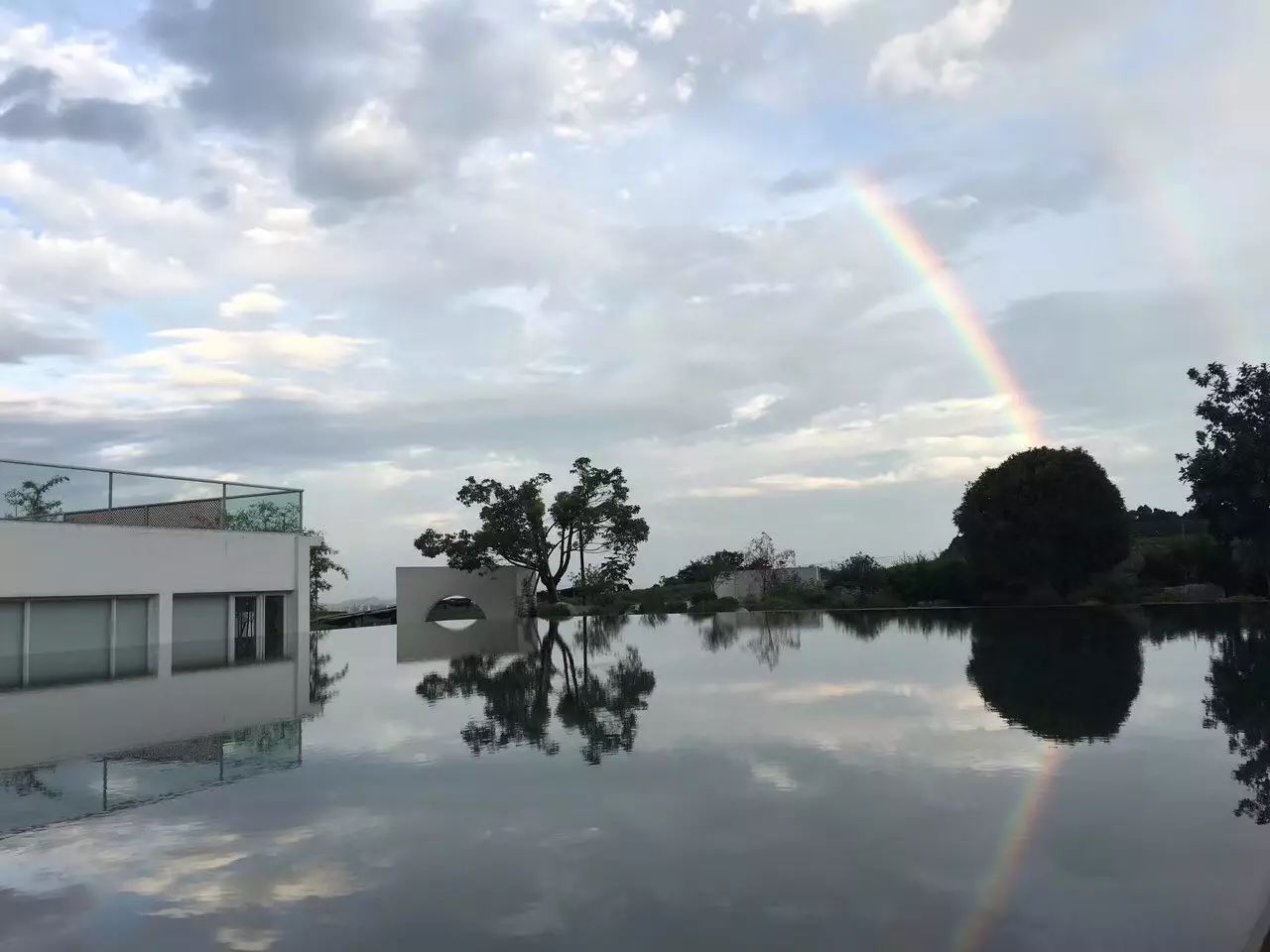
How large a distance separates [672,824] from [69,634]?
55.6 feet

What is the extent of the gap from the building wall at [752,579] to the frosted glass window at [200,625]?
2165 centimetres

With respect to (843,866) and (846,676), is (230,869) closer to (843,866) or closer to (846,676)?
(843,866)

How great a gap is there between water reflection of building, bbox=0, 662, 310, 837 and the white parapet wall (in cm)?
215

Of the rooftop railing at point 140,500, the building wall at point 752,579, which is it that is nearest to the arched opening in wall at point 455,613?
the building wall at point 752,579

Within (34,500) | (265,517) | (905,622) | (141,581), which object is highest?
(34,500)

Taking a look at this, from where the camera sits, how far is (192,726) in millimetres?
9703

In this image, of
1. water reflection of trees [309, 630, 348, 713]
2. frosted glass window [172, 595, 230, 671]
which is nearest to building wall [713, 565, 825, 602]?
water reflection of trees [309, 630, 348, 713]

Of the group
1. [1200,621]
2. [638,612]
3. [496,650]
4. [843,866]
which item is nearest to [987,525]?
[1200,621]

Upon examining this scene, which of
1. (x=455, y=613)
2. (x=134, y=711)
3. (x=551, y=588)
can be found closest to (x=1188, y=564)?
(x=551, y=588)

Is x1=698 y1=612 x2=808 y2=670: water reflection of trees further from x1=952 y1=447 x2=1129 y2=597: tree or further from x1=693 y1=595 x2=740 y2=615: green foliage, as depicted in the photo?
x1=952 y1=447 x2=1129 y2=597: tree

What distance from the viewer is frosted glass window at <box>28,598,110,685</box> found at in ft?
56.6

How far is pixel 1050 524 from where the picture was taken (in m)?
32.2

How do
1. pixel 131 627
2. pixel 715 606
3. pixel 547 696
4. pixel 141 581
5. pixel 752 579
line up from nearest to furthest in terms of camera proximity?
pixel 547 696 < pixel 141 581 < pixel 131 627 < pixel 715 606 < pixel 752 579

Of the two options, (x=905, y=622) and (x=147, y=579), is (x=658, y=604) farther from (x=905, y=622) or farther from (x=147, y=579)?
(x=147, y=579)
